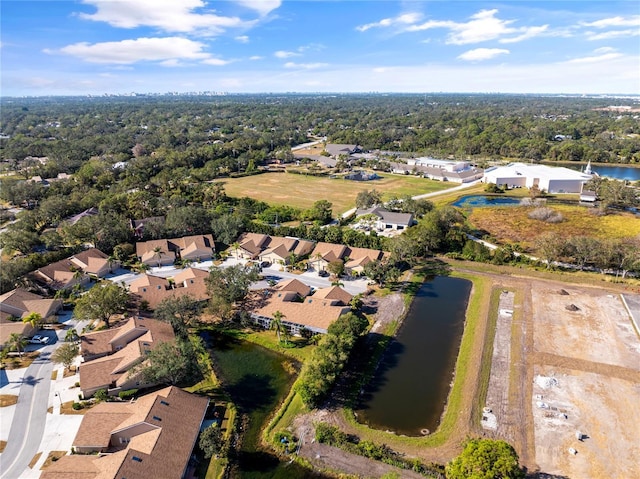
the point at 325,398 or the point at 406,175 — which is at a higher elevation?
the point at 406,175

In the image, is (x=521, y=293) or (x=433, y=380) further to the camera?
(x=521, y=293)

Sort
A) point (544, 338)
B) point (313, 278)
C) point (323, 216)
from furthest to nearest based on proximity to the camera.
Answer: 1. point (323, 216)
2. point (313, 278)
3. point (544, 338)

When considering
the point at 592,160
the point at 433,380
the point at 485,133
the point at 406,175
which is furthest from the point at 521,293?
the point at 485,133

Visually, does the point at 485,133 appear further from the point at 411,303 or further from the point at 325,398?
the point at 325,398

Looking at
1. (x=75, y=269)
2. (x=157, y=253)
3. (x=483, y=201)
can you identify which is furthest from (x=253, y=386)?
(x=483, y=201)

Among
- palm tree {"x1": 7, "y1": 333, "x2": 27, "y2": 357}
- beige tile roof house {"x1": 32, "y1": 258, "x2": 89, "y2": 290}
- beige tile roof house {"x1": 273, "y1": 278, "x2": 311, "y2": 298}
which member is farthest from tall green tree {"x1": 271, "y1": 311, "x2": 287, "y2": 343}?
beige tile roof house {"x1": 32, "y1": 258, "x2": 89, "y2": 290}

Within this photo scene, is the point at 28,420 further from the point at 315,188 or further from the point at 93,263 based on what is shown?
the point at 315,188

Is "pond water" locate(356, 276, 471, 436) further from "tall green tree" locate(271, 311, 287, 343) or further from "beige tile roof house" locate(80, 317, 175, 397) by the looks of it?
"beige tile roof house" locate(80, 317, 175, 397)
